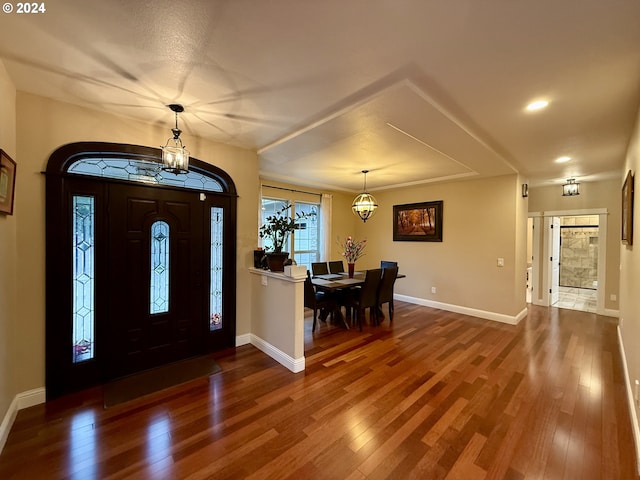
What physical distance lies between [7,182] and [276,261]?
2.26m

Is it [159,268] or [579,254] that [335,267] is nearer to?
[159,268]

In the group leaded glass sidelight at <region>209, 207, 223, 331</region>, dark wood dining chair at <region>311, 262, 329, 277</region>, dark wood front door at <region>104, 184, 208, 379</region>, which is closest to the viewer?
dark wood front door at <region>104, 184, 208, 379</region>

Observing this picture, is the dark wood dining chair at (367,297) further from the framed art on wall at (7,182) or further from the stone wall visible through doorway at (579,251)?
the stone wall visible through doorway at (579,251)

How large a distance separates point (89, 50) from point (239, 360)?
9.91 feet

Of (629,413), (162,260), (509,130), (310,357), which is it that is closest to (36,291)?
(162,260)

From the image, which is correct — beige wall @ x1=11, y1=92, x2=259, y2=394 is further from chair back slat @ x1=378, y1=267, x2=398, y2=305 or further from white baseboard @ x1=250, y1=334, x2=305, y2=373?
chair back slat @ x1=378, y1=267, x2=398, y2=305

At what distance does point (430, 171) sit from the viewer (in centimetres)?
482

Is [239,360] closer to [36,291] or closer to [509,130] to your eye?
[36,291]

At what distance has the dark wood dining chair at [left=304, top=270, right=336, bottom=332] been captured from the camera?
4.14m

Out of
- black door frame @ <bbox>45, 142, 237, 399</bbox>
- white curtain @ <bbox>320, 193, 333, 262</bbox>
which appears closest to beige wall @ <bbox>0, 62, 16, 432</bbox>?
black door frame @ <bbox>45, 142, 237, 399</bbox>

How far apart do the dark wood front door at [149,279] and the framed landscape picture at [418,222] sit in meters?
4.38

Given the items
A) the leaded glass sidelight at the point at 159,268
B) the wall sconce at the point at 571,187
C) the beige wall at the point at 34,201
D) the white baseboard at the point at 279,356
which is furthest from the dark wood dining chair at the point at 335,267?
the wall sconce at the point at 571,187

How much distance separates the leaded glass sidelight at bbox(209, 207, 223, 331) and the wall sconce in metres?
6.18

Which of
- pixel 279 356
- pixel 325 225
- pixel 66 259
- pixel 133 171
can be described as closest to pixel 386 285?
pixel 279 356
